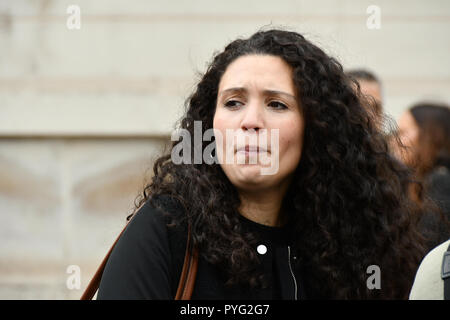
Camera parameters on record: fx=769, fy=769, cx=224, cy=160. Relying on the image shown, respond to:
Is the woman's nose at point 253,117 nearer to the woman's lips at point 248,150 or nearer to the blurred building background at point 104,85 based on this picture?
the woman's lips at point 248,150

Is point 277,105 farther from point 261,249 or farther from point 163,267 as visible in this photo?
point 163,267

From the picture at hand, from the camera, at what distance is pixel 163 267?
8.54 feet

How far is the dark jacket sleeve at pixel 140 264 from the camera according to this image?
2533 millimetres

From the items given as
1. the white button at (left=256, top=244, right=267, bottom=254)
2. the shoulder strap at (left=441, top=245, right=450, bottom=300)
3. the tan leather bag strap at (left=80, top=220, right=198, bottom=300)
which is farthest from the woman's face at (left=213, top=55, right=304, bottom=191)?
the shoulder strap at (left=441, top=245, right=450, bottom=300)

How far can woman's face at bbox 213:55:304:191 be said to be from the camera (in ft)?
9.22

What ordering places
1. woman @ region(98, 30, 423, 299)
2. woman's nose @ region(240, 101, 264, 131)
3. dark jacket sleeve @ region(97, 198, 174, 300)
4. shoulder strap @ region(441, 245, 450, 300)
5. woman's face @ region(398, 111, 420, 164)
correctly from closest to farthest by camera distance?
1. shoulder strap @ region(441, 245, 450, 300)
2. dark jacket sleeve @ region(97, 198, 174, 300)
3. woman @ region(98, 30, 423, 299)
4. woman's nose @ region(240, 101, 264, 131)
5. woman's face @ region(398, 111, 420, 164)

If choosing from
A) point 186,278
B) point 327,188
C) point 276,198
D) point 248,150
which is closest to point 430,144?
point 327,188

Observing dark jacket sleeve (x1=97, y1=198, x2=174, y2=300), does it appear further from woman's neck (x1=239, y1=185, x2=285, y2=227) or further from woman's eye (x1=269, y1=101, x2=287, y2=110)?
woman's eye (x1=269, y1=101, x2=287, y2=110)

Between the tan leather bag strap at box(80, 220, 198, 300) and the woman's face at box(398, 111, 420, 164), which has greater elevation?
the woman's face at box(398, 111, 420, 164)

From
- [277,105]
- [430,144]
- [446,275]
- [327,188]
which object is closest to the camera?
[446,275]

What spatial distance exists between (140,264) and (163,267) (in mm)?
85

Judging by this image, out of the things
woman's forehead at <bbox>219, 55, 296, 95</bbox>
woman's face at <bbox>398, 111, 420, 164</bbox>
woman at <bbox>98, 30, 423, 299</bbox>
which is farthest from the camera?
woman's face at <bbox>398, 111, 420, 164</bbox>
